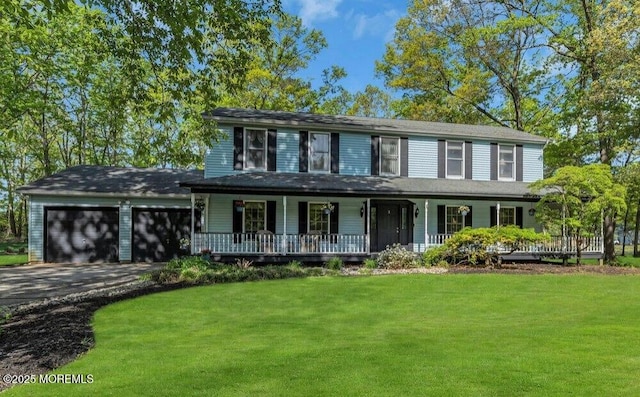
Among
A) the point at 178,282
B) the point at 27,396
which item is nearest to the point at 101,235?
the point at 178,282

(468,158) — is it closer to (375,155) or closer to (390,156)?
(390,156)

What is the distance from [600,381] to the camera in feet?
13.7

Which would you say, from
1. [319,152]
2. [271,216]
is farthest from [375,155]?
[271,216]

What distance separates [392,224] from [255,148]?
6520 mm

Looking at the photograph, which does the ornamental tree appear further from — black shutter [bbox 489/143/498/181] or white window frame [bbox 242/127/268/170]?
white window frame [bbox 242/127/268/170]

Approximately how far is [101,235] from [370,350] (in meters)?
15.3

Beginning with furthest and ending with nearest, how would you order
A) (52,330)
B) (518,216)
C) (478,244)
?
(518,216)
(478,244)
(52,330)

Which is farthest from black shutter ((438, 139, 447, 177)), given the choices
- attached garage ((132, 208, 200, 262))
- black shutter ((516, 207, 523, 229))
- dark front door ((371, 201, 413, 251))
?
attached garage ((132, 208, 200, 262))

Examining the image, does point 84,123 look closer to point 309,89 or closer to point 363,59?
point 309,89

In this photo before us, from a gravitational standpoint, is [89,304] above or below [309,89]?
below

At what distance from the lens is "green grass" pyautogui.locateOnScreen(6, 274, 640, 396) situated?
416 cm

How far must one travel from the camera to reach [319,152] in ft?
56.5

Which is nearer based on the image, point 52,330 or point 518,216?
point 52,330

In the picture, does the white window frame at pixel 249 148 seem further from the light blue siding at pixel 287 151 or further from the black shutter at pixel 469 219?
the black shutter at pixel 469 219
